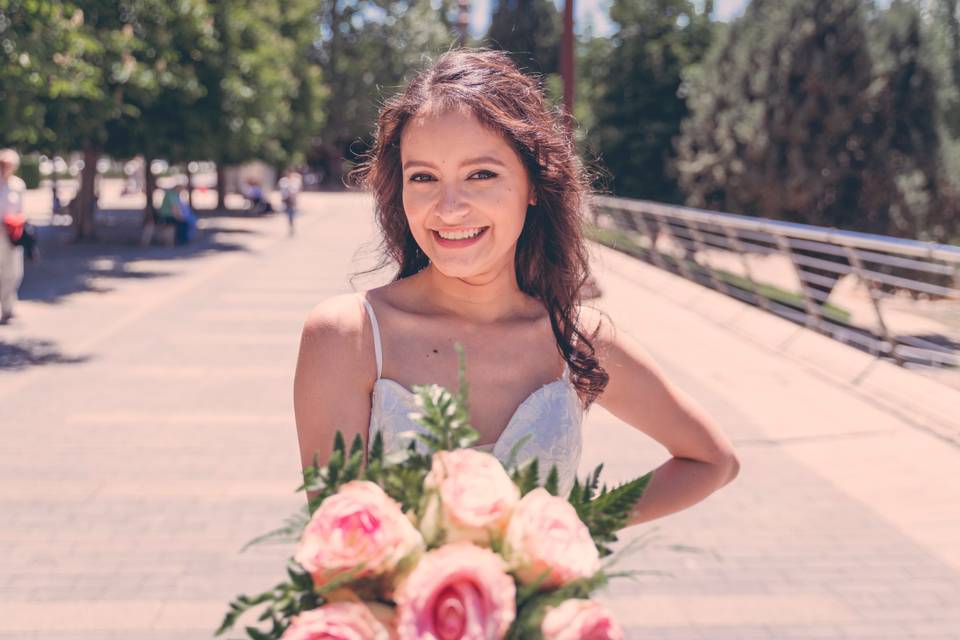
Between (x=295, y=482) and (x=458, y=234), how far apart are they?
4740mm

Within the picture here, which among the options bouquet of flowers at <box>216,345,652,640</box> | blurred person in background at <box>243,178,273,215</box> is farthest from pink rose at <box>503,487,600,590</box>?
blurred person in background at <box>243,178,273,215</box>

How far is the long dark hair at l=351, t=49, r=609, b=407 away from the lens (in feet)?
6.25

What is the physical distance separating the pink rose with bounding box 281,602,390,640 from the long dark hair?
984mm

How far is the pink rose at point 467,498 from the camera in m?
1.18

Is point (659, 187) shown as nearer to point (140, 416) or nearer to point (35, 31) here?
point (35, 31)

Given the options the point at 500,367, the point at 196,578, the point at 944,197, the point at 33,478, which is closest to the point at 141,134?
the point at 944,197

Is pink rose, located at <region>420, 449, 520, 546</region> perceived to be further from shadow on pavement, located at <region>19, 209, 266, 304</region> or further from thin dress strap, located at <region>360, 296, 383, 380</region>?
shadow on pavement, located at <region>19, 209, 266, 304</region>

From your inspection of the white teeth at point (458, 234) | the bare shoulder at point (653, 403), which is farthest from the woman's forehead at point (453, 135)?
the bare shoulder at point (653, 403)

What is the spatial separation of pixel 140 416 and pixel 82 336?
4137 millimetres

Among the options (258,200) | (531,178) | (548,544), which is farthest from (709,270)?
(258,200)

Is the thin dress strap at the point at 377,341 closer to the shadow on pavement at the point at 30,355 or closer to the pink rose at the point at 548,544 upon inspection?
the pink rose at the point at 548,544

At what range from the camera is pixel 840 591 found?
4816 millimetres

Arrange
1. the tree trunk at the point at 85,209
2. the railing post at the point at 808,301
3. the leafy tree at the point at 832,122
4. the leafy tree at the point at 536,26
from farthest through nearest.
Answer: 1. the leafy tree at the point at 536,26
2. the tree trunk at the point at 85,209
3. the leafy tree at the point at 832,122
4. the railing post at the point at 808,301

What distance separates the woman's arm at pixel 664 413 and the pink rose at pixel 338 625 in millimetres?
1009
